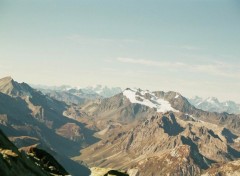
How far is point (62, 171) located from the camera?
88125mm

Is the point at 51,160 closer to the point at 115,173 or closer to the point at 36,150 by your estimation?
the point at 36,150

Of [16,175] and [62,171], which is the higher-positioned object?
[16,175]

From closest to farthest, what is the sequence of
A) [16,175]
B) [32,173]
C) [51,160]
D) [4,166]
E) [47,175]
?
[4,166], [16,175], [32,173], [47,175], [51,160]

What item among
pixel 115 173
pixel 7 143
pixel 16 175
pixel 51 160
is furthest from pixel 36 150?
pixel 16 175

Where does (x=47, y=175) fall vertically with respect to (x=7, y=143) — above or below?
below

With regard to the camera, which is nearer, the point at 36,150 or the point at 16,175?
the point at 16,175

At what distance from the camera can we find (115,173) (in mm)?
80500

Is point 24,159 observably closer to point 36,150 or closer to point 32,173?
point 32,173

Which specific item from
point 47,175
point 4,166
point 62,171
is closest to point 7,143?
point 47,175

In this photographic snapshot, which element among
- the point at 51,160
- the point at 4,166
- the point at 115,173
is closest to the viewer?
the point at 4,166

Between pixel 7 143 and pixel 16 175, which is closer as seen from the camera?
pixel 16 175

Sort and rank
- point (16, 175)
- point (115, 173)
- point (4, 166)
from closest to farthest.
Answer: point (4, 166)
point (16, 175)
point (115, 173)

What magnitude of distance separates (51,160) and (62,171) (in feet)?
11.8

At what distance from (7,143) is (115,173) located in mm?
23068
